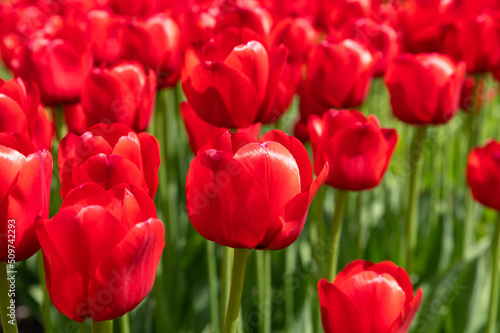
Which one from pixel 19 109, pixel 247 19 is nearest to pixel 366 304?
pixel 19 109

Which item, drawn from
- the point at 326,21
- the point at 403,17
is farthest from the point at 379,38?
the point at 326,21

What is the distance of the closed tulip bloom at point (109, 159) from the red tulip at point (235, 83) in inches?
8.4

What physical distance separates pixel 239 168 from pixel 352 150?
0.41 metres

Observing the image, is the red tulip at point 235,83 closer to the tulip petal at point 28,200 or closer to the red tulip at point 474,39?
the tulip petal at point 28,200

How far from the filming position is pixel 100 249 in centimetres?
60

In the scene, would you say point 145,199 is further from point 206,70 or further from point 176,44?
point 176,44

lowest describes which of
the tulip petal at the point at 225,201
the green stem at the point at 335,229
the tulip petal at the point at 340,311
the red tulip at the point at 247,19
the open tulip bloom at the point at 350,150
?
the green stem at the point at 335,229

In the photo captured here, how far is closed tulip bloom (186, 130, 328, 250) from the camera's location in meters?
0.65

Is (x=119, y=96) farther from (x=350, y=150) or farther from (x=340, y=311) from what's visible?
(x=340, y=311)

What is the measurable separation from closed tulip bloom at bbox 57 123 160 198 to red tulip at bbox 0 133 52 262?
43mm

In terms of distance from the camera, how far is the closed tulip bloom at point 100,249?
588 millimetres

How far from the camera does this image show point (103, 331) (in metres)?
0.68

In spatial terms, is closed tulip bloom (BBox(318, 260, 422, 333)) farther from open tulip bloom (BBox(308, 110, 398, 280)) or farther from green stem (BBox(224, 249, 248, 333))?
open tulip bloom (BBox(308, 110, 398, 280))

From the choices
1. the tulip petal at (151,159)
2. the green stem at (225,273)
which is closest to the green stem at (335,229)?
the green stem at (225,273)
